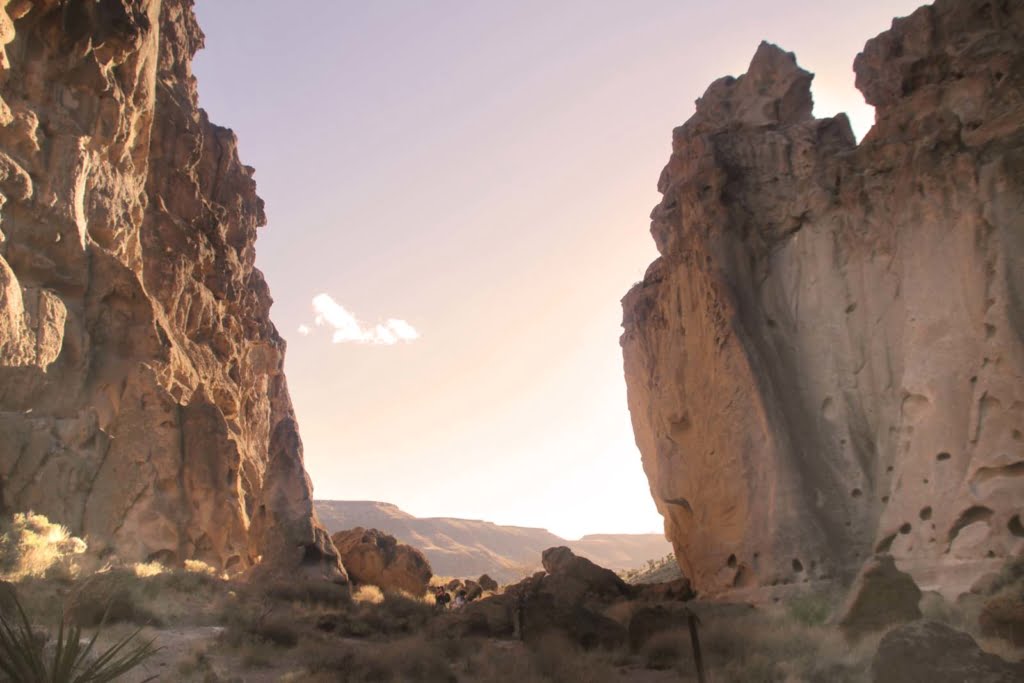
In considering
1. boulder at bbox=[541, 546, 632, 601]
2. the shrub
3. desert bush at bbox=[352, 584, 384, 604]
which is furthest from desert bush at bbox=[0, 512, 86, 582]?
boulder at bbox=[541, 546, 632, 601]

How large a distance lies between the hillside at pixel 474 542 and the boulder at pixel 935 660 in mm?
63867

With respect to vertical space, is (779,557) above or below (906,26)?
below

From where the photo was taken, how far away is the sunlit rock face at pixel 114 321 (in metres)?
17.1

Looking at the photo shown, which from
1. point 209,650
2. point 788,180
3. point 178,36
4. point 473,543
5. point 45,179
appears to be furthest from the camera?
point 473,543

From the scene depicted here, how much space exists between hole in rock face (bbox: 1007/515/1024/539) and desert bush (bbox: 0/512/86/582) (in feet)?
57.7

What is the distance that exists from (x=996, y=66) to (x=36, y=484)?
75.6 ft

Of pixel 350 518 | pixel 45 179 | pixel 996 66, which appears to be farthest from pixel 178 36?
pixel 350 518

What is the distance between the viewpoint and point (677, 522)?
24.0 m

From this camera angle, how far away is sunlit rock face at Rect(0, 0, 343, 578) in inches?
674

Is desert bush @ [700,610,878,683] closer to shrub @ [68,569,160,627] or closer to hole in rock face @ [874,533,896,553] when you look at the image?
hole in rock face @ [874,533,896,553]

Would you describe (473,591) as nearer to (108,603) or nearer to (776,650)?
(776,650)

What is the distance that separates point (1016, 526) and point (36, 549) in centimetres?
1833

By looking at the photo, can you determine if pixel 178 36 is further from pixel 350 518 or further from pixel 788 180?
pixel 350 518

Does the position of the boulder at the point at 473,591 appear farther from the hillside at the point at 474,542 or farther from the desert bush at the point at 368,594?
the hillside at the point at 474,542
